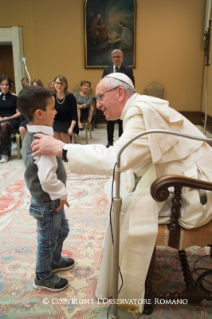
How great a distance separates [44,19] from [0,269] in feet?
24.9

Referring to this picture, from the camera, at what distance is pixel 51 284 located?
1883 mm

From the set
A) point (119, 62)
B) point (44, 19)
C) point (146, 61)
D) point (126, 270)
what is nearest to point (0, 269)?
point (126, 270)

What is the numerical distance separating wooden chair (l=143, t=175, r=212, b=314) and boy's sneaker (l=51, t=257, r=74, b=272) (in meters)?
0.69

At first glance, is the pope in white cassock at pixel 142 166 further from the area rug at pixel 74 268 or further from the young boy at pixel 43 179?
the area rug at pixel 74 268

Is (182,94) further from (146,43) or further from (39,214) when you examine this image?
(39,214)

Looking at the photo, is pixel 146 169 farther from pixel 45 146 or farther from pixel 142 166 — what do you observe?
pixel 45 146

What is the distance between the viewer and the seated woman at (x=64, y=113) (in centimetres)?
472

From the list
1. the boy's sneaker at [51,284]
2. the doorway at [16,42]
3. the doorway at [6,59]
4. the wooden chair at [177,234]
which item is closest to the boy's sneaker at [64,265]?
the boy's sneaker at [51,284]

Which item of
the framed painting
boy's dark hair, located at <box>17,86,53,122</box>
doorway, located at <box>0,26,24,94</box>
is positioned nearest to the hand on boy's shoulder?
boy's dark hair, located at <box>17,86,53,122</box>

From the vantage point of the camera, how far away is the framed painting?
24.8 ft

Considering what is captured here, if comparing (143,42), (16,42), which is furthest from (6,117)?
(143,42)

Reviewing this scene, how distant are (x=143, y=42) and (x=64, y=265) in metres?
7.05

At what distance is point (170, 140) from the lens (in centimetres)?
162

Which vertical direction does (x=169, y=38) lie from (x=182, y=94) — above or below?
above
